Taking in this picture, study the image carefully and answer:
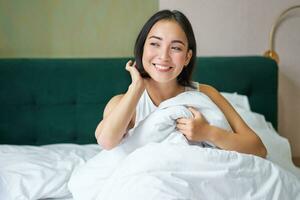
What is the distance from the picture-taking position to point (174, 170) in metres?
1.22

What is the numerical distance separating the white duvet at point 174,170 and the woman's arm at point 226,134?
5cm

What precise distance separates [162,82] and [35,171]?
67cm

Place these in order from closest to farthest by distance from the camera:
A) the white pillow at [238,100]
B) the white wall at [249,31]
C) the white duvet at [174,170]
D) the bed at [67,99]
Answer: the white duvet at [174,170] → the bed at [67,99] → the white pillow at [238,100] → the white wall at [249,31]

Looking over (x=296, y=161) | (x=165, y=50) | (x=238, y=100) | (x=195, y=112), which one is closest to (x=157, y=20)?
(x=165, y=50)

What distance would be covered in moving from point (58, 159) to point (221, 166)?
2.74 feet

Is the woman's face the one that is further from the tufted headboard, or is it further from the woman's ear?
the tufted headboard

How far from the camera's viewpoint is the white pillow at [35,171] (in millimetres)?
1549

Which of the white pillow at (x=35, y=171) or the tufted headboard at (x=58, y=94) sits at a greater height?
the tufted headboard at (x=58, y=94)

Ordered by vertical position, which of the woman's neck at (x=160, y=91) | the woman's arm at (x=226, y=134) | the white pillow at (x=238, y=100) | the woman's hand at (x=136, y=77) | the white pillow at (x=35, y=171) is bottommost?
the white pillow at (x=35, y=171)

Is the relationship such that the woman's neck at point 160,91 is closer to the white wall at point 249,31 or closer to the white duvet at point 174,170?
the white duvet at point 174,170

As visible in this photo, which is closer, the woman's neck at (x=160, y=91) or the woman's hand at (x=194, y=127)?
the woman's hand at (x=194, y=127)

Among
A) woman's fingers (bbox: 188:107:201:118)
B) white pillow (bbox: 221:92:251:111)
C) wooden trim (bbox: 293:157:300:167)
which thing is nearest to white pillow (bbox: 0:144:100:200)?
woman's fingers (bbox: 188:107:201:118)

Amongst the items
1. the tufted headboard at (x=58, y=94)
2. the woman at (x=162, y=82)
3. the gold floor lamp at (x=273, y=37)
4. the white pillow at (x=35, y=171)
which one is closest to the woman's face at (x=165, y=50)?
the woman at (x=162, y=82)

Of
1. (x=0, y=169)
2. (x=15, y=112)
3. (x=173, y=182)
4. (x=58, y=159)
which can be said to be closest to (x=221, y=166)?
(x=173, y=182)
